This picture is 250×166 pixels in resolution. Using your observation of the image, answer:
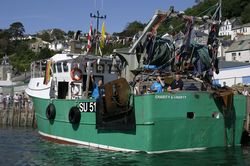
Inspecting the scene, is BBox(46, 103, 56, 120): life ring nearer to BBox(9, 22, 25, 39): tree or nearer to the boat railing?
the boat railing

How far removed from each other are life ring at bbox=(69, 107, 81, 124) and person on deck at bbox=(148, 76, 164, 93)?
334 cm

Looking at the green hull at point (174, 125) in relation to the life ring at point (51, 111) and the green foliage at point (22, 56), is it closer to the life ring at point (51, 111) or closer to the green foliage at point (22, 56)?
the life ring at point (51, 111)

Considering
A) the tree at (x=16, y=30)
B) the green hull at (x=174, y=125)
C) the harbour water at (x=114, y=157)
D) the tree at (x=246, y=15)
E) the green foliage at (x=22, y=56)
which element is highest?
the tree at (x=16, y=30)

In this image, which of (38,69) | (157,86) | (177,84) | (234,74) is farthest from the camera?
(234,74)

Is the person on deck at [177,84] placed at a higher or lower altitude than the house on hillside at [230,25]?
lower

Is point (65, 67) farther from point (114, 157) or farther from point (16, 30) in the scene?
point (16, 30)

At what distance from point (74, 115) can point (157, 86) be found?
3.96 meters

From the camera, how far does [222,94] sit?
49.0 feet

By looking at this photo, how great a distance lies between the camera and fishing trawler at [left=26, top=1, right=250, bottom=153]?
562 inches

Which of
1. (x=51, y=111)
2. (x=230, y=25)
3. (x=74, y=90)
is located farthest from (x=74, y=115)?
(x=230, y=25)

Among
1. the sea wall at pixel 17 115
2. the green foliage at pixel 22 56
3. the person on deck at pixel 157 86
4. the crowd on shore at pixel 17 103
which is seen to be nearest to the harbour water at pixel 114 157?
the person on deck at pixel 157 86

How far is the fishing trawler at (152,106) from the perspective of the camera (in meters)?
14.3

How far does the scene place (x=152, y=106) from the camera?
1396cm

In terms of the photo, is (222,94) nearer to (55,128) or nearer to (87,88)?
(87,88)
